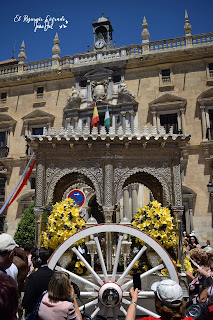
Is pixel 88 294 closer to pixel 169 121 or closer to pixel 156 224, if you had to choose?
pixel 156 224

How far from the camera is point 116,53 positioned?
805 inches

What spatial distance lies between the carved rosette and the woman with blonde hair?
5020mm

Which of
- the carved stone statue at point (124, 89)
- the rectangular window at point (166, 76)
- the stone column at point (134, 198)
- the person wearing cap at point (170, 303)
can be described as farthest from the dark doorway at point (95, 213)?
the person wearing cap at point (170, 303)

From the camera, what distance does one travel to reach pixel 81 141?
7957mm

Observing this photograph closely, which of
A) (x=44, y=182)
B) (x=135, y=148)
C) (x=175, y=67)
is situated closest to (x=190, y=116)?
(x=175, y=67)

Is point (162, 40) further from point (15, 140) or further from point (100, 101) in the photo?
point (15, 140)

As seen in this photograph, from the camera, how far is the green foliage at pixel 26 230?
1792cm

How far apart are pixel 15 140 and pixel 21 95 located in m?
3.61

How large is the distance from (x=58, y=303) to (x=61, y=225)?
3655 millimetres

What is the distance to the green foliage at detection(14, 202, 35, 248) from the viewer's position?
1792 cm

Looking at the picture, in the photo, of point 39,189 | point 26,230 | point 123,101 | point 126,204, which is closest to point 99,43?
point 123,101

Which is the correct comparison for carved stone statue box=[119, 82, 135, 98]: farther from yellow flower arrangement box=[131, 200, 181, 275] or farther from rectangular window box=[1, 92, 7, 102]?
yellow flower arrangement box=[131, 200, 181, 275]

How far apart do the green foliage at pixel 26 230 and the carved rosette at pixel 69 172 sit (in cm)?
1095

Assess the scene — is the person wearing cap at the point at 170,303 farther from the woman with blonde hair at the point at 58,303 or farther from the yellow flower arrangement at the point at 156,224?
the yellow flower arrangement at the point at 156,224
